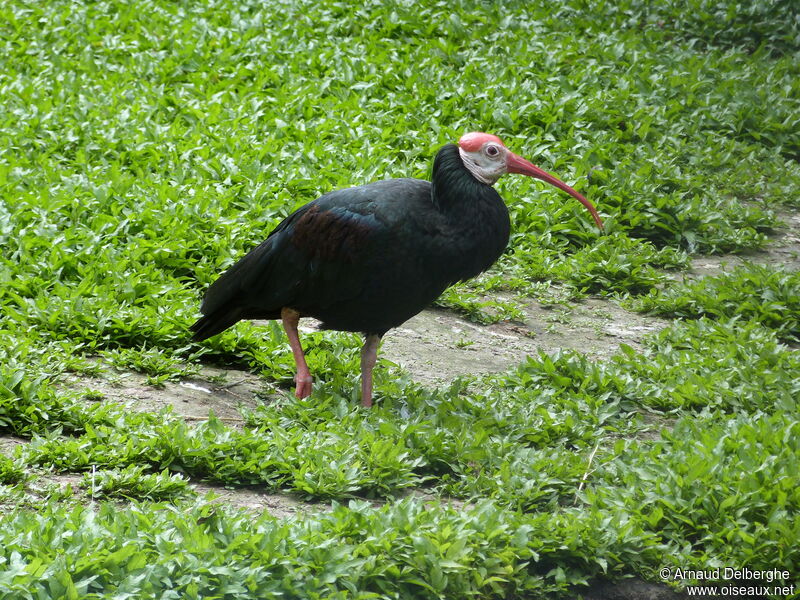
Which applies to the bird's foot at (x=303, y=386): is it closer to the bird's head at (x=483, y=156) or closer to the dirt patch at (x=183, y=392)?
the dirt patch at (x=183, y=392)

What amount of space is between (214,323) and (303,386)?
625 millimetres

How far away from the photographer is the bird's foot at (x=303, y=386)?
18.0 feet

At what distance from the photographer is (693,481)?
440 centimetres

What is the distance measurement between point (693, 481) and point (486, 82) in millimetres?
5795

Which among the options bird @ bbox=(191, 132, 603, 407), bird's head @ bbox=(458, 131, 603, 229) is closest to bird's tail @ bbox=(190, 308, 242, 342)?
bird @ bbox=(191, 132, 603, 407)

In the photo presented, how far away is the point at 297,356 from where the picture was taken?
18.2 ft

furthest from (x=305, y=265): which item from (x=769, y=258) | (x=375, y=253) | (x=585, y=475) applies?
(x=769, y=258)

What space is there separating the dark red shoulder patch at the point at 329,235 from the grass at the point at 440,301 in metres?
0.73

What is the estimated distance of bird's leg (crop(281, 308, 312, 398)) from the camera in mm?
5488

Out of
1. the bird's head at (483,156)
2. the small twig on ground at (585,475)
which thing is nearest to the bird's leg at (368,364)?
the bird's head at (483,156)

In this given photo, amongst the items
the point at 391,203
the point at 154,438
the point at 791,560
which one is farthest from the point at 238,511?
the point at 791,560

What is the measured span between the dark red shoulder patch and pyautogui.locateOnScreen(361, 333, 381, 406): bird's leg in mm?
469

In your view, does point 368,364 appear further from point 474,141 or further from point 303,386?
point 474,141

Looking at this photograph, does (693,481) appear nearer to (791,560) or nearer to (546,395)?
(791,560)
